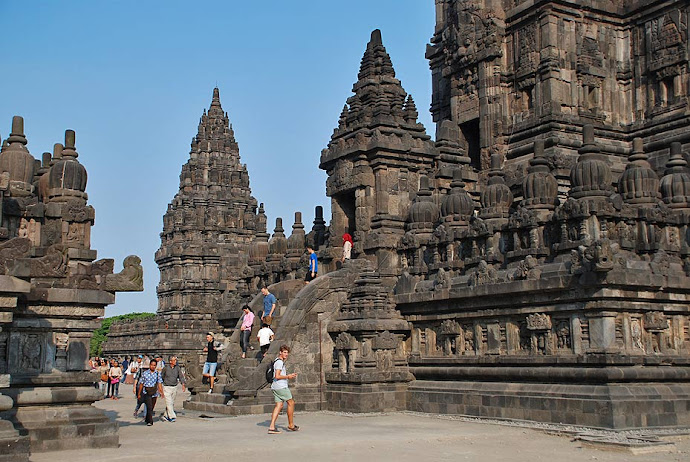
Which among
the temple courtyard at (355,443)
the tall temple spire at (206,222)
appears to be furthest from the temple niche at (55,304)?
the tall temple spire at (206,222)

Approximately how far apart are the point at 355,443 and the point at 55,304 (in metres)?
6.27

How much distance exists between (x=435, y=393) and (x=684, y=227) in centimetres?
745

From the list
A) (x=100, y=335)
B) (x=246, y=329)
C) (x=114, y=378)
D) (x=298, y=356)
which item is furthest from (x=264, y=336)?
(x=100, y=335)

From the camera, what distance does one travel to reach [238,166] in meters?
74.8

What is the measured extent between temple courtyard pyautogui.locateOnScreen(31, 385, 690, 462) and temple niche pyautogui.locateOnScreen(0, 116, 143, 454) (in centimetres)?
91

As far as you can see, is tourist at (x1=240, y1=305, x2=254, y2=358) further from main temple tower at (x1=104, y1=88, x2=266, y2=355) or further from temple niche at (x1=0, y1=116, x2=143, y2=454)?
main temple tower at (x1=104, y1=88, x2=266, y2=355)

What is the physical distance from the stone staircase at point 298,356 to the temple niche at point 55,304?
6.13 meters

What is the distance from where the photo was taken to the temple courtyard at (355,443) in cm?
1478

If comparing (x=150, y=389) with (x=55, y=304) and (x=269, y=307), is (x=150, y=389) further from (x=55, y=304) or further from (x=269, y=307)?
(x=269, y=307)

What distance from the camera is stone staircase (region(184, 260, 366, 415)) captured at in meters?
22.7

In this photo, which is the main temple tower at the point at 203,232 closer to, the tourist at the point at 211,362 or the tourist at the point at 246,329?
the tourist at the point at 211,362

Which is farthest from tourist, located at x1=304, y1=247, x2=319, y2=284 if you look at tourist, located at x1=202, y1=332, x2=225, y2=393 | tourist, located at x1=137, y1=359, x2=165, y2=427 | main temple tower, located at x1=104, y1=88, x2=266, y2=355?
main temple tower, located at x1=104, y1=88, x2=266, y2=355

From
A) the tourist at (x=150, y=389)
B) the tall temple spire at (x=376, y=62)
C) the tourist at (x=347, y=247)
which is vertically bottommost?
the tourist at (x=150, y=389)

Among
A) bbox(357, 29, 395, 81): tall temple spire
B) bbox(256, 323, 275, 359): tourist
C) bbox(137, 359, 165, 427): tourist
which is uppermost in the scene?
bbox(357, 29, 395, 81): tall temple spire
